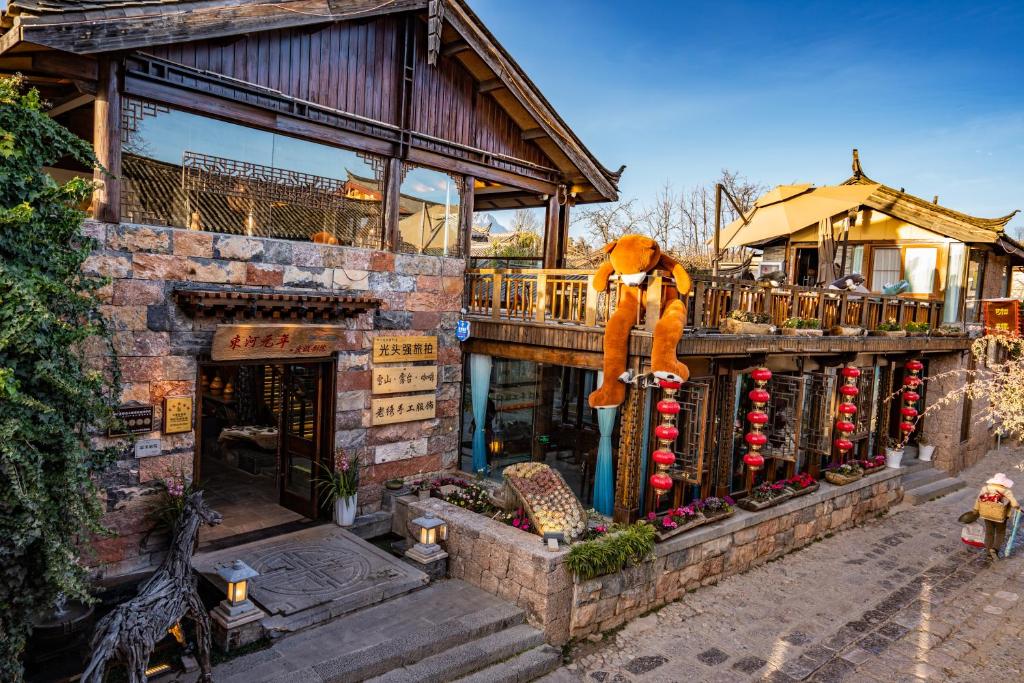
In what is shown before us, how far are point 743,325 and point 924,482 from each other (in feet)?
30.5

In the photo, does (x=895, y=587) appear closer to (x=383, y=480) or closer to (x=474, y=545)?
(x=474, y=545)

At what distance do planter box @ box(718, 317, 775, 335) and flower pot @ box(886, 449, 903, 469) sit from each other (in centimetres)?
704

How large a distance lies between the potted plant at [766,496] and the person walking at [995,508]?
3187 millimetres

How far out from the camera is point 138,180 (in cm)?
789

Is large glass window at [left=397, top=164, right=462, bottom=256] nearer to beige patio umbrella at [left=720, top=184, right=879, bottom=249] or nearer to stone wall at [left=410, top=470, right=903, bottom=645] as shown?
stone wall at [left=410, top=470, right=903, bottom=645]

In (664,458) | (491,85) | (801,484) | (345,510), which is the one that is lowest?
(345,510)

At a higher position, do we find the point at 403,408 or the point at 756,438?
the point at 403,408

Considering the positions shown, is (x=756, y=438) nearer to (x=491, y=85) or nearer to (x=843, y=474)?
(x=843, y=474)

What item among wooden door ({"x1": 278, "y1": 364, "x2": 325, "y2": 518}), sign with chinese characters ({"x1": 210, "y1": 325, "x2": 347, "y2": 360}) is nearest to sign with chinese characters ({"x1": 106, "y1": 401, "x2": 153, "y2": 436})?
sign with chinese characters ({"x1": 210, "y1": 325, "x2": 347, "y2": 360})

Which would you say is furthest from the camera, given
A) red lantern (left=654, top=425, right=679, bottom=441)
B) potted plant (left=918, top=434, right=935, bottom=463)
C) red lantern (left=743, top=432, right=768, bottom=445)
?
potted plant (left=918, top=434, right=935, bottom=463)

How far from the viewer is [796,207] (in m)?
16.5

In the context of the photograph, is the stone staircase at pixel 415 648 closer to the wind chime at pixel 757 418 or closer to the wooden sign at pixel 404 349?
the wooden sign at pixel 404 349

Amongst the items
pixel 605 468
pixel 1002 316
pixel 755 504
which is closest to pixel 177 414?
pixel 605 468

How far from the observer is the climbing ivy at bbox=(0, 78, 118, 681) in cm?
433
